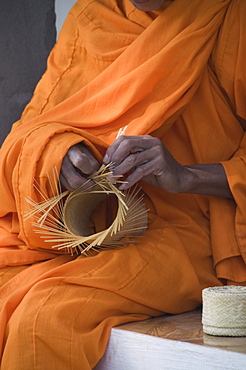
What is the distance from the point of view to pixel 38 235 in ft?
6.01

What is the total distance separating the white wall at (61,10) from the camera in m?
2.96

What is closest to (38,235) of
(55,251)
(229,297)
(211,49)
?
(55,251)

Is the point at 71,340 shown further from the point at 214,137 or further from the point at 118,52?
the point at 118,52

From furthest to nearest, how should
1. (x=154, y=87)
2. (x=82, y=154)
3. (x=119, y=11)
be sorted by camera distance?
1. (x=119, y=11)
2. (x=154, y=87)
3. (x=82, y=154)

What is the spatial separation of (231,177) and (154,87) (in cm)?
38

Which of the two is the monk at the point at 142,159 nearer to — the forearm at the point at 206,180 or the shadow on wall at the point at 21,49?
the forearm at the point at 206,180

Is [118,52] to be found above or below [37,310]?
above

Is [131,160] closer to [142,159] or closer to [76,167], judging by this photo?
[142,159]

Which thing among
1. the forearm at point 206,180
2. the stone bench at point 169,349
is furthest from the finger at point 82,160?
the stone bench at point 169,349

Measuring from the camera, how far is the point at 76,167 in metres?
1.77

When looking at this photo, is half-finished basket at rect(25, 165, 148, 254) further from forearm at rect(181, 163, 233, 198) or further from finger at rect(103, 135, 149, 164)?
forearm at rect(181, 163, 233, 198)

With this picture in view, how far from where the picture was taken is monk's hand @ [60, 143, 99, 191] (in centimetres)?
172

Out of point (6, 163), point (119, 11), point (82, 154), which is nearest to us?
point (82, 154)

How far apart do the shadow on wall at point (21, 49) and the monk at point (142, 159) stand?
→ 2.69 ft
